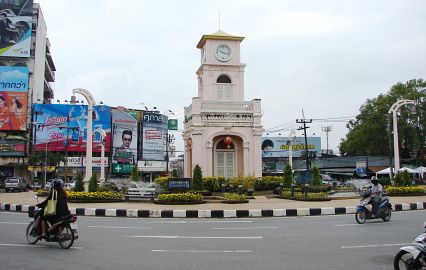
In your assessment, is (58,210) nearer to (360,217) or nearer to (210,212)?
(210,212)

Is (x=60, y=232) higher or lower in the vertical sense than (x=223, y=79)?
lower

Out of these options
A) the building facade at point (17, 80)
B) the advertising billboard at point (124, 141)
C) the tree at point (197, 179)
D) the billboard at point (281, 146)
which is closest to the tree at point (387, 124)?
the billboard at point (281, 146)

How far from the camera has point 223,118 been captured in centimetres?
2873

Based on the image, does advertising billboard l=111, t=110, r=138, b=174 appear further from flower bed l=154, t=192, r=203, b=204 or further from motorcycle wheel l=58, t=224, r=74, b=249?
motorcycle wheel l=58, t=224, r=74, b=249

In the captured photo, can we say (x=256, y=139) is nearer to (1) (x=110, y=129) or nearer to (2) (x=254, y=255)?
(2) (x=254, y=255)

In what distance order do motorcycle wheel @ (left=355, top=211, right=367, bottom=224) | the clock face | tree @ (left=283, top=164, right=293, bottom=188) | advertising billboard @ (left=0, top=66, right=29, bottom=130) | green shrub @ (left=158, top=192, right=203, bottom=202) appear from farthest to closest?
advertising billboard @ (left=0, top=66, right=29, bottom=130), the clock face, tree @ (left=283, top=164, right=293, bottom=188), green shrub @ (left=158, top=192, right=203, bottom=202), motorcycle wheel @ (left=355, top=211, right=367, bottom=224)

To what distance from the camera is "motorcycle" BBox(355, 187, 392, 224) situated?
12.8 m

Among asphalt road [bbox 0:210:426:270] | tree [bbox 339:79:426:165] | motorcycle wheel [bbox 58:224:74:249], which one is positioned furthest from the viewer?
tree [bbox 339:79:426:165]

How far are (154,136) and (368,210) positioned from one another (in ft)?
186

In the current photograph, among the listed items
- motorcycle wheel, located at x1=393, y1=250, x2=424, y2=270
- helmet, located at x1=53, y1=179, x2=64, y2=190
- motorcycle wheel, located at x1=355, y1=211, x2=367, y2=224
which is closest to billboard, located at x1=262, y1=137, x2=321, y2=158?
motorcycle wheel, located at x1=355, y1=211, x2=367, y2=224

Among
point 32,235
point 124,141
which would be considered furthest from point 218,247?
point 124,141

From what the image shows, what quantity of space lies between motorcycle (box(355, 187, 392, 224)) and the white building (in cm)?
1553

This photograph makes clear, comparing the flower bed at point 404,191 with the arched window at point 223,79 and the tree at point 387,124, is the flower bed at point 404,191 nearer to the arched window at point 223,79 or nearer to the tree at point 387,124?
the arched window at point 223,79

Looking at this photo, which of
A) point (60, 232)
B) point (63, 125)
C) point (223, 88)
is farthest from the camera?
point (63, 125)
